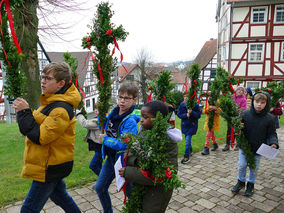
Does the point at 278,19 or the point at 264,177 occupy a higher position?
the point at 278,19

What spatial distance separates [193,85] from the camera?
5574 mm

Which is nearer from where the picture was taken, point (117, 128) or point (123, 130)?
point (123, 130)

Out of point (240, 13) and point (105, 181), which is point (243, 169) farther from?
point (240, 13)

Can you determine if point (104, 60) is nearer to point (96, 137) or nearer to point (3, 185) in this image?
point (96, 137)

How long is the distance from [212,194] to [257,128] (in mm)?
1461

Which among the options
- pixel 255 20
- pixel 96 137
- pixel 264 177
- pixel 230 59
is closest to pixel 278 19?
pixel 255 20

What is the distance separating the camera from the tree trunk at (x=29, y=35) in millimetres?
7156

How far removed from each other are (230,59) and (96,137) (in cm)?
1774

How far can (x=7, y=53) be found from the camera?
219 centimetres

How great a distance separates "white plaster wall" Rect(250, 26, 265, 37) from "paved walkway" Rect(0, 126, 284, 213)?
50.2ft

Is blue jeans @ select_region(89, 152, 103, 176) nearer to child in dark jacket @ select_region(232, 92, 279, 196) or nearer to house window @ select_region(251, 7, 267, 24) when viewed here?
child in dark jacket @ select_region(232, 92, 279, 196)

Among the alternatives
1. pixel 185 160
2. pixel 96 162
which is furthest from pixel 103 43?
pixel 185 160

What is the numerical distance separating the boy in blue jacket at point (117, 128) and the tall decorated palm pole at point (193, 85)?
10.0 feet

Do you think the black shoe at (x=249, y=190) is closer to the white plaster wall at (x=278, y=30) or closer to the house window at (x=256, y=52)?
the house window at (x=256, y=52)
